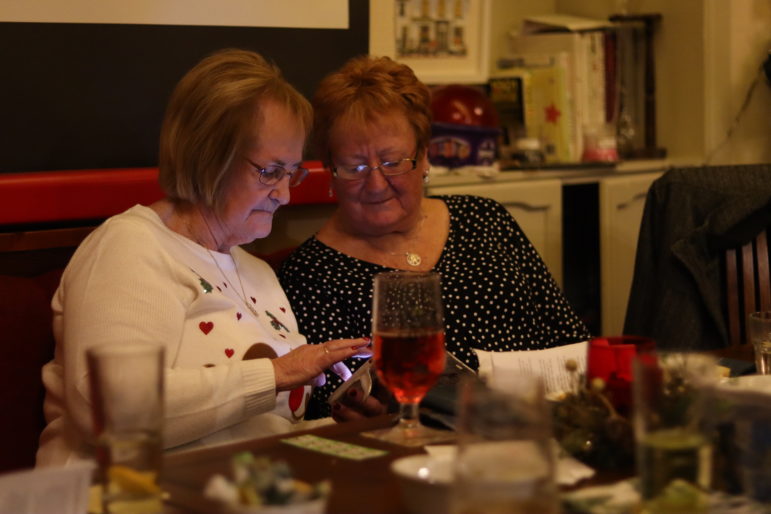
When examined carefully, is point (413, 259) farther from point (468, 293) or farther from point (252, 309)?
point (252, 309)

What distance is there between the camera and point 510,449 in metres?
0.89

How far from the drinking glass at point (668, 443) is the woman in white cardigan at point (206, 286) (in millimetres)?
705

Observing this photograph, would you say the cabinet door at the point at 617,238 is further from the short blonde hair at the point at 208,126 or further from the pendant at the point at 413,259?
the short blonde hair at the point at 208,126

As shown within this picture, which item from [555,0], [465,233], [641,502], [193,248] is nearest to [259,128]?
[193,248]

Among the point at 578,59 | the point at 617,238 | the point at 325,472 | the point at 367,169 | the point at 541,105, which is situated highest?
the point at 578,59

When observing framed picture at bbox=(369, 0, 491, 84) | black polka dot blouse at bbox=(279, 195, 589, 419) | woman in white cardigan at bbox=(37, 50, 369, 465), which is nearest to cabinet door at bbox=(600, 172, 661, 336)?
framed picture at bbox=(369, 0, 491, 84)

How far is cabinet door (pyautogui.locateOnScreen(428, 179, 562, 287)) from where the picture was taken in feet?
10.4

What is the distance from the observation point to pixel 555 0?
12.9 feet

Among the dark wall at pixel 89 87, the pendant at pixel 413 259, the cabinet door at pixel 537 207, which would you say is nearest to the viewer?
→ the dark wall at pixel 89 87

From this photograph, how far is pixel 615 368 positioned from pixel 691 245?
1.36 metres

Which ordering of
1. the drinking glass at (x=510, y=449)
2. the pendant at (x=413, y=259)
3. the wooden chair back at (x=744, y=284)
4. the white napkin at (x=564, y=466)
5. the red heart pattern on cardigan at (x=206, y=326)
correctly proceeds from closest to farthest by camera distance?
the drinking glass at (x=510, y=449) < the white napkin at (x=564, y=466) < the red heart pattern on cardigan at (x=206, y=326) < the pendant at (x=413, y=259) < the wooden chair back at (x=744, y=284)

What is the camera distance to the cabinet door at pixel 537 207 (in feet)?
10.4

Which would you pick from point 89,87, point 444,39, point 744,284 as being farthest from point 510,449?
point 444,39

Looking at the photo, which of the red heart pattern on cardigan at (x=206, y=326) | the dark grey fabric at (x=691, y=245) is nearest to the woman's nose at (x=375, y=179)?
the red heart pattern on cardigan at (x=206, y=326)
